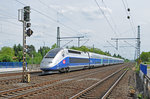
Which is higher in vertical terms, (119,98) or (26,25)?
(26,25)

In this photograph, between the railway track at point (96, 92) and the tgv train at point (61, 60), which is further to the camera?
the tgv train at point (61, 60)

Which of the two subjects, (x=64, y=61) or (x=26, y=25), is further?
(x=64, y=61)

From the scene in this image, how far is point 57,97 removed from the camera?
30.7ft

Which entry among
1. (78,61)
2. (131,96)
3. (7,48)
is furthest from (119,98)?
(7,48)

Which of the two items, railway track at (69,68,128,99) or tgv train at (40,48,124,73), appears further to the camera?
tgv train at (40,48,124,73)

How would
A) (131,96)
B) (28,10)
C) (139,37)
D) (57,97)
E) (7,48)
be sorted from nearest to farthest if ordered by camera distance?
(57,97)
(131,96)
(28,10)
(139,37)
(7,48)

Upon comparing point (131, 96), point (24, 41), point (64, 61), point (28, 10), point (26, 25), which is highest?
point (28, 10)

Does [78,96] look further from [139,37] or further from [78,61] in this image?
[139,37]

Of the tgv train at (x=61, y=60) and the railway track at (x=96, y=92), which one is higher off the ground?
the tgv train at (x=61, y=60)

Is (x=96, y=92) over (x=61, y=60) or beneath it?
beneath

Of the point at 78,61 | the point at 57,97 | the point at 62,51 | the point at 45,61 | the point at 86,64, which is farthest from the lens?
the point at 86,64

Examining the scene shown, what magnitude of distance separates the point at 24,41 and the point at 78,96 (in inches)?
305

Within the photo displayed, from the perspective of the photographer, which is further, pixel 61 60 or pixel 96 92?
pixel 61 60

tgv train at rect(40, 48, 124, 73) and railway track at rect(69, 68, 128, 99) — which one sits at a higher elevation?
tgv train at rect(40, 48, 124, 73)
